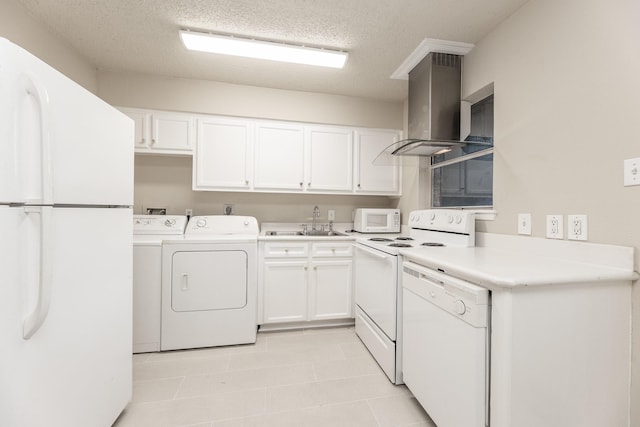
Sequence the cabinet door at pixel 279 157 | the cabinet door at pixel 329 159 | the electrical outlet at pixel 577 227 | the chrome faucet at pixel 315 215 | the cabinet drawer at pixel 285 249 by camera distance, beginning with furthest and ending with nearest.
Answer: the chrome faucet at pixel 315 215, the cabinet door at pixel 329 159, the cabinet door at pixel 279 157, the cabinet drawer at pixel 285 249, the electrical outlet at pixel 577 227

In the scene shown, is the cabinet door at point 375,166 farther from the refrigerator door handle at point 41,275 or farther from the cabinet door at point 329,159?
the refrigerator door handle at point 41,275

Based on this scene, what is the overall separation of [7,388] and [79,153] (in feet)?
2.72

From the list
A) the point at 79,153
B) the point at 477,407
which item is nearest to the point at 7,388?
the point at 79,153

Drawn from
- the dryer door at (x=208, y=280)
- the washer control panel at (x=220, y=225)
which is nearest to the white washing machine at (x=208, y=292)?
the dryer door at (x=208, y=280)

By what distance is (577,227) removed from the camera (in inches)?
52.3

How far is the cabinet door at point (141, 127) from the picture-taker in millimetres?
2564

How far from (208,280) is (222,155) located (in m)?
1.24

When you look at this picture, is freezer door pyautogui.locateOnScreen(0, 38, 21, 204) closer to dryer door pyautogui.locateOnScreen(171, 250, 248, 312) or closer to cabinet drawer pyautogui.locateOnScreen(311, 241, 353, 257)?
dryer door pyautogui.locateOnScreen(171, 250, 248, 312)

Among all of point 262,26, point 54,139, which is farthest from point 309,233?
point 54,139

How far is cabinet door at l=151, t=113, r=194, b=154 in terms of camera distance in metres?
2.60

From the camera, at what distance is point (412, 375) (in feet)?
5.08

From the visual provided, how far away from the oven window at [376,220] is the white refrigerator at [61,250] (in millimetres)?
2179

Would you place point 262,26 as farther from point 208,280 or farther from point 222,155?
point 208,280

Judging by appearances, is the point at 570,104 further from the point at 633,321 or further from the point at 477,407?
the point at 477,407
